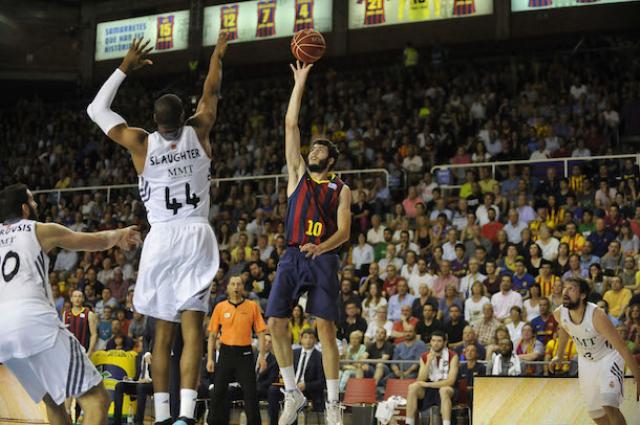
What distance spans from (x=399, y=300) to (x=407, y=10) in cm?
1181

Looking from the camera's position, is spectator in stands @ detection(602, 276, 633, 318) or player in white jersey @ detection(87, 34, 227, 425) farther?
spectator in stands @ detection(602, 276, 633, 318)

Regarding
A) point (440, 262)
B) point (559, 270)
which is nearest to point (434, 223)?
point (440, 262)

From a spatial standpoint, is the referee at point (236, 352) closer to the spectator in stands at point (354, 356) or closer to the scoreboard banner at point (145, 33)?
the spectator in stands at point (354, 356)

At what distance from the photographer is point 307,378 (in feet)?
42.5

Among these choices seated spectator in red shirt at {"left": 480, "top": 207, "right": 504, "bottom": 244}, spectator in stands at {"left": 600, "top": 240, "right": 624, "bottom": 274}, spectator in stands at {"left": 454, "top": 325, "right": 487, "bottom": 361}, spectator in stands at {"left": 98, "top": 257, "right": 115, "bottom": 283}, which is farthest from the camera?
spectator in stands at {"left": 98, "top": 257, "right": 115, "bottom": 283}

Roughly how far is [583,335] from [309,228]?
333 cm

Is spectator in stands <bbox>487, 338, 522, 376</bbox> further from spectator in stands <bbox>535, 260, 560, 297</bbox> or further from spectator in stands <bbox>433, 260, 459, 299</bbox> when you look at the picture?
spectator in stands <bbox>433, 260, 459, 299</bbox>

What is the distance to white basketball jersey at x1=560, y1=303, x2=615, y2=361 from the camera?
9.26 meters

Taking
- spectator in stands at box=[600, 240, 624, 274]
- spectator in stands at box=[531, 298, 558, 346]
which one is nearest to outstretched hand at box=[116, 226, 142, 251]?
spectator in stands at box=[531, 298, 558, 346]

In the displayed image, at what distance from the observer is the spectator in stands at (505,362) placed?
12269mm

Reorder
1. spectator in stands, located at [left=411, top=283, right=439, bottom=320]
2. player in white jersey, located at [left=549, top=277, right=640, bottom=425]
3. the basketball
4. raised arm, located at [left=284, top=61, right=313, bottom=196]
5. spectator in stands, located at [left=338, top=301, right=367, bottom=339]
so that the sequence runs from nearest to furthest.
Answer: raised arm, located at [left=284, top=61, right=313, bottom=196]
the basketball
player in white jersey, located at [left=549, top=277, right=640, bottom=425]
spectator in stands, located at [left=411, top=283, right=439, bottom=320]
spectator in stands, located at [left=338, top=301, right=367, bottom=339]

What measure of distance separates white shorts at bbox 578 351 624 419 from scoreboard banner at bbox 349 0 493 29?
1575cm

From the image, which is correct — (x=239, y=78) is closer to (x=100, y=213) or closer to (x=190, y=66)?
(x=190, y=66)

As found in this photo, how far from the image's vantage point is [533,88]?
20.5m
